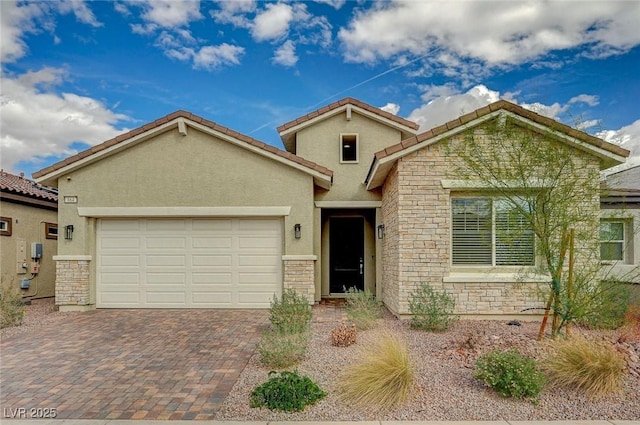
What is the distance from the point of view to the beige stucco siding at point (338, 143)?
1362 centimetres

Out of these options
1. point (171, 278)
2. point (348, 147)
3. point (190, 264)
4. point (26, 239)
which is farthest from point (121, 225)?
point (348, 147)

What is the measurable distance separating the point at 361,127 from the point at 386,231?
4.11 meters

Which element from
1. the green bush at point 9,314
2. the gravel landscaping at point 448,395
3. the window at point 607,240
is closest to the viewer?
the gravel landscaping at point 448,395

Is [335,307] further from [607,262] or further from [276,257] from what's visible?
[607,262]

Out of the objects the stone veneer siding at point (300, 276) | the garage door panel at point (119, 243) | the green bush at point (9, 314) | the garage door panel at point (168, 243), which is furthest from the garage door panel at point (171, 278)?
the green bush at point (9, 314)

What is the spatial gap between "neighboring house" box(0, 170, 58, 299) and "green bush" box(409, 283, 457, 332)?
11.7m

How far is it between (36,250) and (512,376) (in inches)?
589

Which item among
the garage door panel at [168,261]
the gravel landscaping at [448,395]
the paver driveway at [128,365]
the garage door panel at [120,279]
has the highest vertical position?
the garage door panel at [168,261]

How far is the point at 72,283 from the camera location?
37.9 ft

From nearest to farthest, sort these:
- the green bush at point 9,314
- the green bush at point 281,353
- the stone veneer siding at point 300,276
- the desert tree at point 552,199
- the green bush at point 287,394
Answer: the green bush at point 287,394 < the green bush at point 281,353 < the desert tree at point 552,199 < the green bush at point 9,314 < the stone veneer siding at point 300,276

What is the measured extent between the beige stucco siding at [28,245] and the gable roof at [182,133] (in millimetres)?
2761

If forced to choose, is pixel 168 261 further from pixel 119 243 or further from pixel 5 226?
pixel 5 226

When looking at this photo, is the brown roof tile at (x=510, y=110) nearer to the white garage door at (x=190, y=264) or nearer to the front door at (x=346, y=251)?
the white garage door at (x=190, y=264)

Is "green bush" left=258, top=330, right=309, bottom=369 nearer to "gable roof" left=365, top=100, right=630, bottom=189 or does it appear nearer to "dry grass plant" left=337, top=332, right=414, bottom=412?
"dry grass plant" left=337, top=332, right=414, bottom=412
